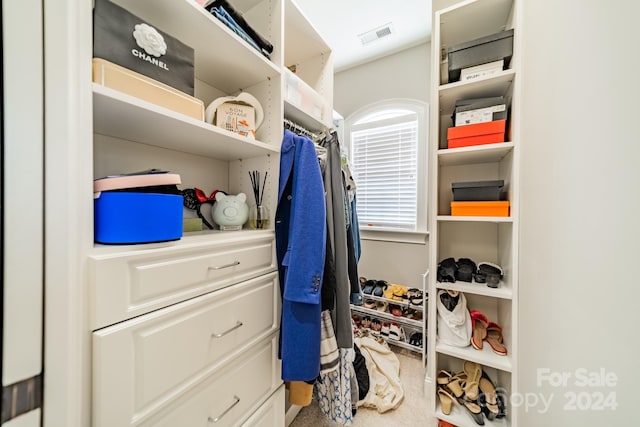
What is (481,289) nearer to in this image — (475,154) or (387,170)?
(475,154)

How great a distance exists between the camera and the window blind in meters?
2.30

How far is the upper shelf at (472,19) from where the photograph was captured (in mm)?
1140

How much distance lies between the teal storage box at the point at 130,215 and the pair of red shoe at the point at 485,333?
158 centimetres

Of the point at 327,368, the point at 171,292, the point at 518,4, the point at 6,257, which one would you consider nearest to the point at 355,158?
the point at 518,4

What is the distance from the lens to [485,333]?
127 cm

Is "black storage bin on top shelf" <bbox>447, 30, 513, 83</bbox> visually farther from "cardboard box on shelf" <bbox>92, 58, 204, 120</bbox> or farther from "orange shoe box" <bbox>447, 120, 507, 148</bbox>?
"cardboard box on shelf" <bbox>92, 58, 204, 120</bbox>

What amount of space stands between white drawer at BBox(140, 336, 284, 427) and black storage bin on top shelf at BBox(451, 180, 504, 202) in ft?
4.01

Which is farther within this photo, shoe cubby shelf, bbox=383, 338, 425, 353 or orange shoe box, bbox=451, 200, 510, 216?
shoe cubby shelf, bbox=383, 338, 425, 353

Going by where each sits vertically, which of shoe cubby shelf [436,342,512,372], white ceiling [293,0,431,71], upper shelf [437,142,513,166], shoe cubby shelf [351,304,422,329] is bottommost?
shoe cubby shelf [351,304,422,329]

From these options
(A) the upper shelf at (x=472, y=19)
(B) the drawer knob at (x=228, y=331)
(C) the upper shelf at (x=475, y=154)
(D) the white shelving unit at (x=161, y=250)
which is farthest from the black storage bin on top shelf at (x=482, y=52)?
(B) the drawer knob at (x=228, y=331)

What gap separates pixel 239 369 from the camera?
2.73 ft

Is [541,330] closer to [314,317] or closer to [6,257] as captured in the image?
[314,317]

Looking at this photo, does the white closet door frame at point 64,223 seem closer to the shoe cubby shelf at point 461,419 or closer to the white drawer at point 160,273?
the white drawer at point 160,273

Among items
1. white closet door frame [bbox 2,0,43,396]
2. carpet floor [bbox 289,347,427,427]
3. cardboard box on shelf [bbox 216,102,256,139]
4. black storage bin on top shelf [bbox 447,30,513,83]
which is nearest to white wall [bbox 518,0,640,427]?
black storage bin on top shelf [bbox 447,30,513,83]
